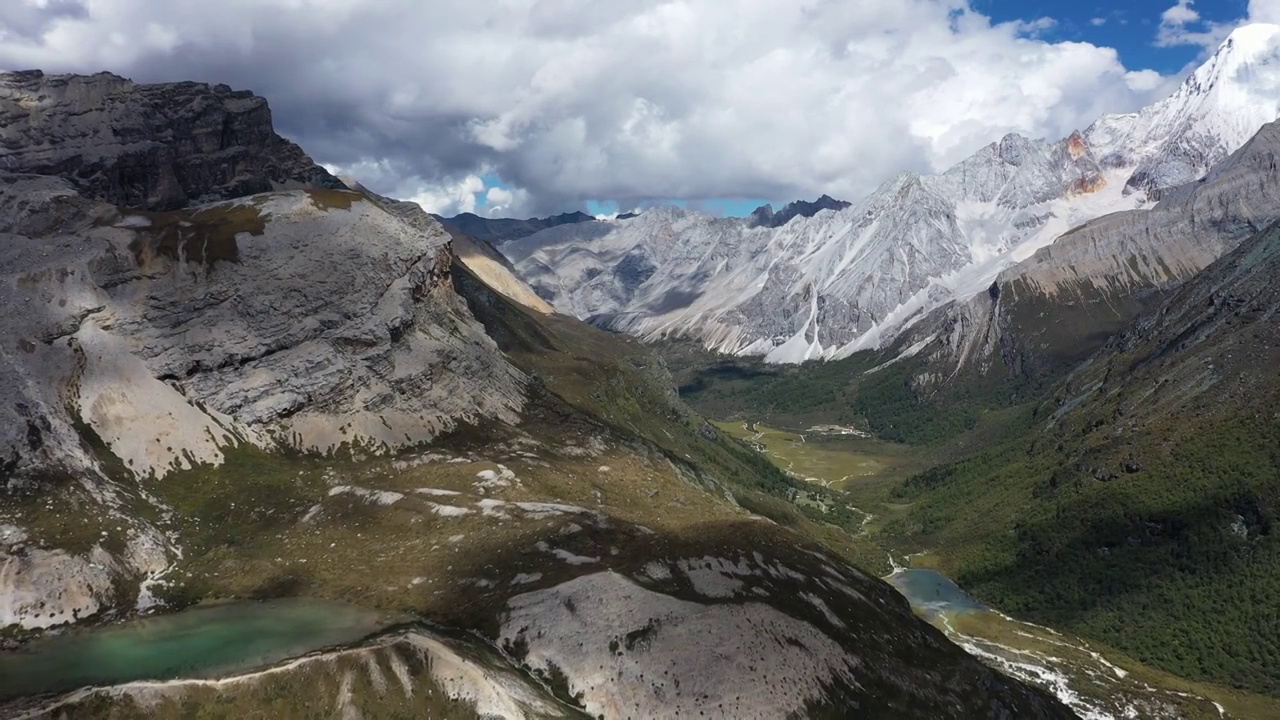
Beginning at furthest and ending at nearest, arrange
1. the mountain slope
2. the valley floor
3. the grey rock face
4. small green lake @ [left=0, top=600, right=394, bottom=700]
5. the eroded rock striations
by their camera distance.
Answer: the grey rock face → the mountain slope → the valley floor → the eroded rock striations → small green lake @ [left=0, top=600, right=394, bottom=700]

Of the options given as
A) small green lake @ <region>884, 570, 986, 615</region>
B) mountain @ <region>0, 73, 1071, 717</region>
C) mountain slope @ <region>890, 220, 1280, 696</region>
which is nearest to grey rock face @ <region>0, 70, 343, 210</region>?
mountain @ <region>0, 73, 1071, 717</region>

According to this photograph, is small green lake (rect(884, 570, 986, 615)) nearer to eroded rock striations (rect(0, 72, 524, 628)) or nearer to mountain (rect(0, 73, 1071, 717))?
mountain (rect(0, 73, 1071, 717))

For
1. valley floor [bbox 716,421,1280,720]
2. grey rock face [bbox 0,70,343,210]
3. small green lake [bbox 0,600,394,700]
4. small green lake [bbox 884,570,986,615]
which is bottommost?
valley floor [bbox 716,421,1280,720]

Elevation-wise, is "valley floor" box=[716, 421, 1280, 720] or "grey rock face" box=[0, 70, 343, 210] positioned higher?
"grey rock face" box=[0, 70, 343, 210]

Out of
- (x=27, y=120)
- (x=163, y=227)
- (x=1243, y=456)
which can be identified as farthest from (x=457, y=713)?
(x=1243, y=456)

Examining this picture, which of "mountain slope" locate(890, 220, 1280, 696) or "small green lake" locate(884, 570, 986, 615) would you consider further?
"small green lake" locate(884, 570, 986, 615)

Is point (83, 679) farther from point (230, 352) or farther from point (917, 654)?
point (917, 654)

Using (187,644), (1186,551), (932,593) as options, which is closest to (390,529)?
(187,644)
